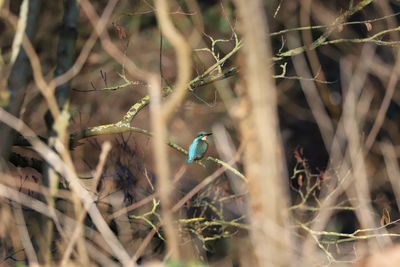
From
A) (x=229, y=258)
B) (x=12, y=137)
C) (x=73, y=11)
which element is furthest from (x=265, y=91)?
(x=229, y=258)

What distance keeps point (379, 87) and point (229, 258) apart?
3.65 metres

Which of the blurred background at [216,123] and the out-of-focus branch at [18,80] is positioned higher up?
the out-of-focus branch at [18,80]

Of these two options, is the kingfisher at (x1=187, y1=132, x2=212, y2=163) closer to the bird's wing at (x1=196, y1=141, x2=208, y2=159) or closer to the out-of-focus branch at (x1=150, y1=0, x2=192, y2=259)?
the bird's wing at (x1=196, y1=141, x2=208, y2=159)

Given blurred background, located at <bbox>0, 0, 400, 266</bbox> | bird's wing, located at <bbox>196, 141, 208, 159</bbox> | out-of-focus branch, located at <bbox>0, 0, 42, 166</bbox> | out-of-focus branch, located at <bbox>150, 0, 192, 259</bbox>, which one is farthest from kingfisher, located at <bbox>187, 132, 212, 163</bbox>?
out-of-focus branch, located at <bbox>150, 0, 192, 259</bbox>

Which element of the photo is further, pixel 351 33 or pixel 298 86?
pixel 298 86

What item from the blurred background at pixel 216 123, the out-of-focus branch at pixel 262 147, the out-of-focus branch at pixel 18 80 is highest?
the out-of-focus branch at pixel 262 147

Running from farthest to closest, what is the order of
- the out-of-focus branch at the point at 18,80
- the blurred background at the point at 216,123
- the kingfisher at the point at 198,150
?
the kingfisher at the point at 198,150, the blurred background at the point at 216,123, the out-of-focus branch at the point at 18,80

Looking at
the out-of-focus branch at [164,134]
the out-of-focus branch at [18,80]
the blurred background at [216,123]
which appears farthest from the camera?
the blurred background at [216,123]

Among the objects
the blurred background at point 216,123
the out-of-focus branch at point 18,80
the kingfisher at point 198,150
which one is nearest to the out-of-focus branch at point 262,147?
the blurred background at point 216,123

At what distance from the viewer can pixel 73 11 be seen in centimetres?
491

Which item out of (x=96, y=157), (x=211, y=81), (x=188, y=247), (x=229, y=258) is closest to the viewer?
(x=211, y=81)

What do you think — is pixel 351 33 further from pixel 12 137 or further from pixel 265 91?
pixel 265 91

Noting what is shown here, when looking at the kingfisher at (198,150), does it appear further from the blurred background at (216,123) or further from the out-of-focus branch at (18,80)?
the out-of-focus branch at (18,80)

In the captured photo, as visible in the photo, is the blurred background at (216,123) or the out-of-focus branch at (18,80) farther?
the blurred background at (216,123)
